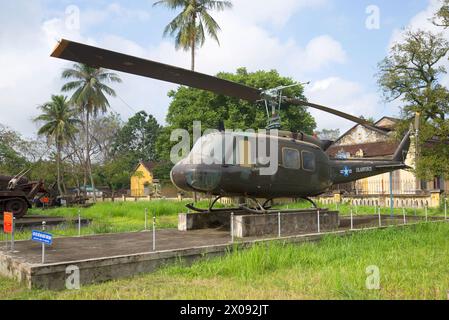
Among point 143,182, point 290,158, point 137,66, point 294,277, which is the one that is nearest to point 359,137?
point 143,182

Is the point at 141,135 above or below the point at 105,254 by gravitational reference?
above

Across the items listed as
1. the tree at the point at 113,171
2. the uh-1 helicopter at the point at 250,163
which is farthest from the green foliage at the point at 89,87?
the uh-1 helicopter at the point at 250,163

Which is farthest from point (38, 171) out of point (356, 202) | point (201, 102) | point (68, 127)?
point (356, 202)

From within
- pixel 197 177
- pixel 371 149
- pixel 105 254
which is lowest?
pixel 105 254

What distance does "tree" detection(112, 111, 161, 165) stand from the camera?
86.6m

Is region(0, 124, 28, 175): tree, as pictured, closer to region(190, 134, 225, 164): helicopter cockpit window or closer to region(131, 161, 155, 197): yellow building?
region(131, 161, 155, 197): yellow building

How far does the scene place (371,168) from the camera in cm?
1385

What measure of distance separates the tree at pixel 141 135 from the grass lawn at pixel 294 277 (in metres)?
78.7

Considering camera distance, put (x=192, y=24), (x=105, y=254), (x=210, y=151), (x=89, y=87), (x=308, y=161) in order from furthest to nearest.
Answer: (x=89, y=87)
(x=192, y=24)
(x=308, y=161)
(x=210, y=151)
(x=105, y=254)

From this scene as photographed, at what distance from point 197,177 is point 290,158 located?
2780 mm

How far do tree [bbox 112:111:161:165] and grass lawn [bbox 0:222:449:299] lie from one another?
78.7 meters

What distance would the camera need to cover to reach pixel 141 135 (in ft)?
295

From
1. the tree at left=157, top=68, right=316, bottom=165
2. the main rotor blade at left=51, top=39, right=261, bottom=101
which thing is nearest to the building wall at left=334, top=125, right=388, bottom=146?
the tree at left=157, top=68, right=316, bottom=165

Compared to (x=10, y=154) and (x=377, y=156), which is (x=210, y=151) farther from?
(x=10, y=154)
